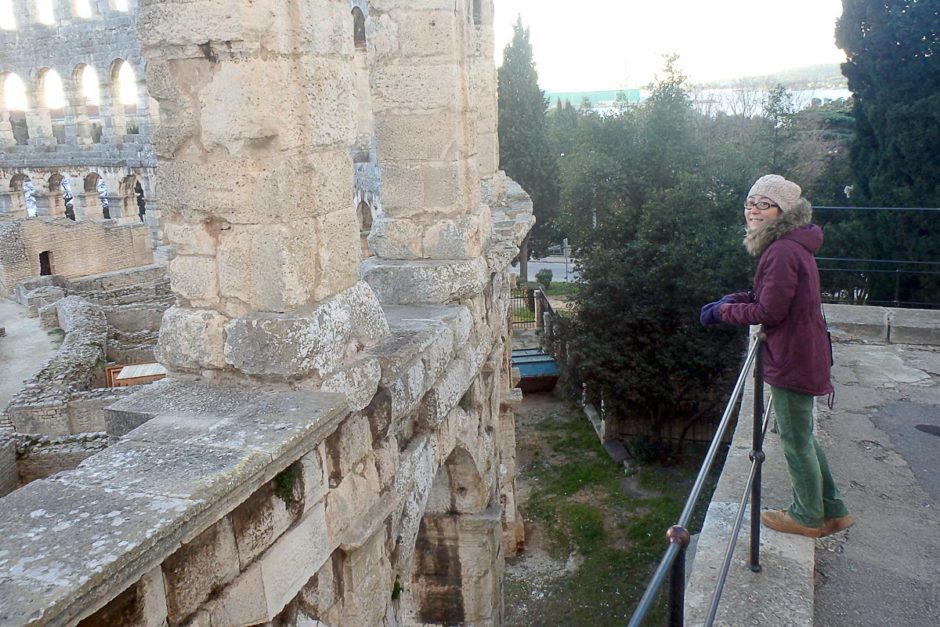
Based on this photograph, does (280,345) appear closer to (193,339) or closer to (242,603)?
(193,339)

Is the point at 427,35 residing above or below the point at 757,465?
above

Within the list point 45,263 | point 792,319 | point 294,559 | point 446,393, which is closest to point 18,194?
point 45,263

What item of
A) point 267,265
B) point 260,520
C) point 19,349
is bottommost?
point 19,349

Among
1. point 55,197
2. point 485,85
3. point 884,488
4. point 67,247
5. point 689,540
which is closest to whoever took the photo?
point 689,540

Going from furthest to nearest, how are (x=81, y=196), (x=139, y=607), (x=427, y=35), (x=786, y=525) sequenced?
(x=81, y=196) → (x=427, y=35) → (x=786, y=525) → (x=139, y=607)

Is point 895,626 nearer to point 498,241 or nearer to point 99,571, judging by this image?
point 99,571

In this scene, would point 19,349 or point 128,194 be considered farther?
point 128,194

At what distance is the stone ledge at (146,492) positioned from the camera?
191 centimetres

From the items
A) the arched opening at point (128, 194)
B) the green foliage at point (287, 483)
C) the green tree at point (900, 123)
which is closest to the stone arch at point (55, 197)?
the arched opening at point (128, 194)

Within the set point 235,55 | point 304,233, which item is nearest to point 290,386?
point 304,233

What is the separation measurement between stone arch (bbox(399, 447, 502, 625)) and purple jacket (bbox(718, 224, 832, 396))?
312 centimetres

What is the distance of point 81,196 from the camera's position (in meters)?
25.5

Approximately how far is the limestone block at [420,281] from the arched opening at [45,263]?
19.8m

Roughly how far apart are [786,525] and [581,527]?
877 centimetres
